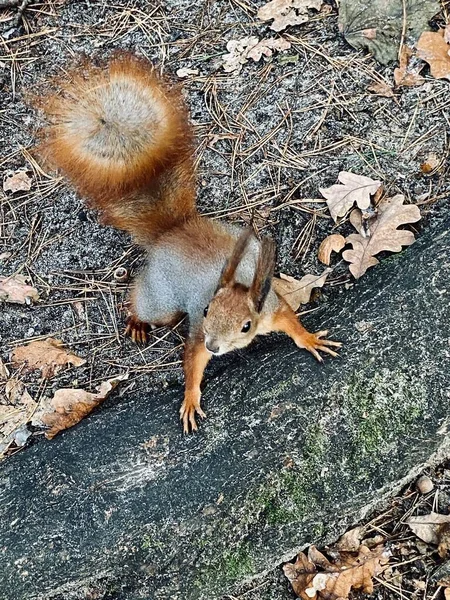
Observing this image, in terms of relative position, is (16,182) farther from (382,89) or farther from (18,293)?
(382,89)

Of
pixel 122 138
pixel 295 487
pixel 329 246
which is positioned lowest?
pixel 295 487

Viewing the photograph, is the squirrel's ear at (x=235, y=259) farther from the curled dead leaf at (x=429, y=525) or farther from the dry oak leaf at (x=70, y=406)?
the curled dead leaf at (x=429, y=525)

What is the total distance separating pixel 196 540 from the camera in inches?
88.1

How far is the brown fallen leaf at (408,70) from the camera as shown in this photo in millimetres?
3039

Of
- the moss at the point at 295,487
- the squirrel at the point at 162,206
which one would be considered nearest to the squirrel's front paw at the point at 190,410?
the squirrel at the point at 162,206

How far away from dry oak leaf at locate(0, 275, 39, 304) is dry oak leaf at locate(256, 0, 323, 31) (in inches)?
64.3

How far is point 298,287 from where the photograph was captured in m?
2.83

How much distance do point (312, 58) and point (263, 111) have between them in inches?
13.3

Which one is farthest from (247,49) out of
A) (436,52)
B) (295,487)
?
(295,487)

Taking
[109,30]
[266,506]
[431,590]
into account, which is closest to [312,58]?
[109,30]

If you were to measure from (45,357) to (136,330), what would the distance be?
1.29 ft

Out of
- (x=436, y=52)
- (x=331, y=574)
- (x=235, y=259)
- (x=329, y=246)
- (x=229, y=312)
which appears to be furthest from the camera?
(x=436, y=52)

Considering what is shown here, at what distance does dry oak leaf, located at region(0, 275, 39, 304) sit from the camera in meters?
3.02

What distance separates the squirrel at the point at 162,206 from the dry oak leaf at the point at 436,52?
3.66 ft
